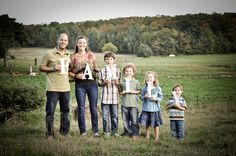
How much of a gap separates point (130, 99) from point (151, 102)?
1.07 ft

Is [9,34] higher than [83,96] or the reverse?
higher

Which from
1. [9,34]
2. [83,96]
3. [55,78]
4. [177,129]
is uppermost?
[9,34]

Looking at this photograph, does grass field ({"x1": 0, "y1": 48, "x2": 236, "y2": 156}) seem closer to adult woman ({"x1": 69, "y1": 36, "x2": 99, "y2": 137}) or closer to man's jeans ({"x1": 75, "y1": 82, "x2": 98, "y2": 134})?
man's jeans ({"x1": 75, "y1": 82, "x2": 98, "y2": 134})

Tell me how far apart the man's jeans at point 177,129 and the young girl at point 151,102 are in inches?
12.4

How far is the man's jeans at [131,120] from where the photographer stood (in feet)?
18.2

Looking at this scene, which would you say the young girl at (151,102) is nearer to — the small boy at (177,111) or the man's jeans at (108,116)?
the small boy at (177,111)

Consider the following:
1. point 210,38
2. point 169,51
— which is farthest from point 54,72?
point 210,38

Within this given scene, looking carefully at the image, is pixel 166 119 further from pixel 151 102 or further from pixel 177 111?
pixel 151 102

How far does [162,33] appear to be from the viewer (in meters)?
9.10

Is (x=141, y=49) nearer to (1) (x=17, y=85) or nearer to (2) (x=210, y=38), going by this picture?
(2) (x=210, y=38)

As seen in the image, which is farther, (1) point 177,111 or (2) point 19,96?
(2) point 19,96

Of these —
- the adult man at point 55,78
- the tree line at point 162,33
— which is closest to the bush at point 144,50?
the tree line at point 162,33

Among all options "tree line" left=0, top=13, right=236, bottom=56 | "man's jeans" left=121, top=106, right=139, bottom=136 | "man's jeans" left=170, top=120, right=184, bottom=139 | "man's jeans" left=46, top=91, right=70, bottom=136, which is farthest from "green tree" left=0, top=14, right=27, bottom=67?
"man's jeans" left=170, top=120, right=184, bottom=139

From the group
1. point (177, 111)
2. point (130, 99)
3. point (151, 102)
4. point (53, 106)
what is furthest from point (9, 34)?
point (177, 111)
